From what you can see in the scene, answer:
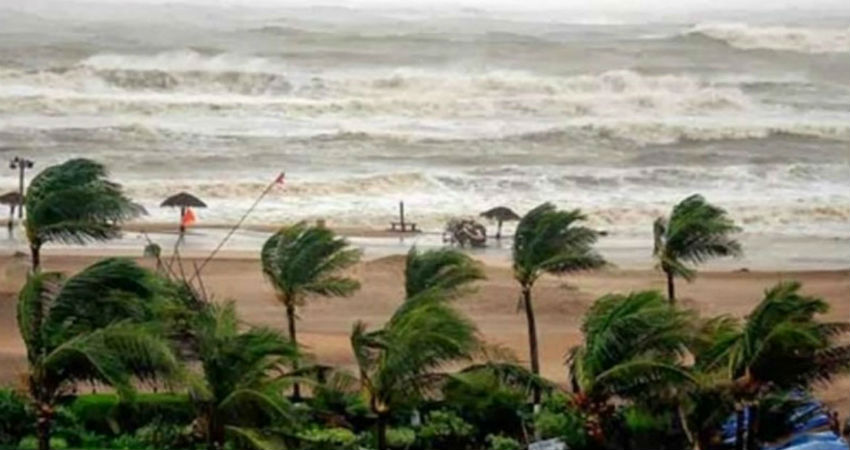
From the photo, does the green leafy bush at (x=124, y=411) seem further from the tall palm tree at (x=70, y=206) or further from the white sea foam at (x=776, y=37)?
the white sea foam at (x=776, y=37)

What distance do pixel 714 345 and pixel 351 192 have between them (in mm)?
3532

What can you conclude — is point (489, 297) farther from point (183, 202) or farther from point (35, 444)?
point (35, 444)

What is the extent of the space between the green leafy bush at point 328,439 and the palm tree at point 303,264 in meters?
0.55

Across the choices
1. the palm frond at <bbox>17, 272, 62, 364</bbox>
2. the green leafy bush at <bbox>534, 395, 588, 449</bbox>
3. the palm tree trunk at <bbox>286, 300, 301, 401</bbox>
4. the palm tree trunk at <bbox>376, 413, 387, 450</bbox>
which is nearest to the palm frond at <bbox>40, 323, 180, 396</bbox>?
the palm frond at <bbox>17, 272, 62, 364</bbox>

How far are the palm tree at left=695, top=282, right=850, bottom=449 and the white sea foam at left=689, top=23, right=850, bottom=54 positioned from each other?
308 centimetres

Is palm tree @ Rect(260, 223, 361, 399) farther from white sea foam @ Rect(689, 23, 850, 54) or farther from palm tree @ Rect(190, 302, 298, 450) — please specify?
white sea foam @ Rect(689, 23, 850, 54)

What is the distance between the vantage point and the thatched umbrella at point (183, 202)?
11.8m

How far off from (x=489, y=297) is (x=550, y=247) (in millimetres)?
1015

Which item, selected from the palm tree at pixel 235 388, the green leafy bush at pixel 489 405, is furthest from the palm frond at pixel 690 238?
the palm tree at pixel 235 388

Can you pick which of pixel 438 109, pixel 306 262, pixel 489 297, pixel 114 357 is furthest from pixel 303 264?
pixel 438 109

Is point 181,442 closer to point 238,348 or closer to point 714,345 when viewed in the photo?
point 238,348

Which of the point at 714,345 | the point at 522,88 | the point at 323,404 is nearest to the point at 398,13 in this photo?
the point at 522,88

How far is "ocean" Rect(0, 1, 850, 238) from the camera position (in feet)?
39.0

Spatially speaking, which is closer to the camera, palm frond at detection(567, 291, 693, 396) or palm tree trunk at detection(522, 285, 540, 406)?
palm frond at detection(567, 291, 693, 396)
